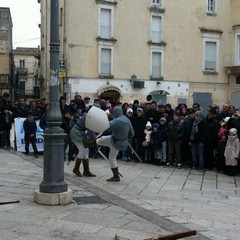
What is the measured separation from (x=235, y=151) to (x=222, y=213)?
14.7ft

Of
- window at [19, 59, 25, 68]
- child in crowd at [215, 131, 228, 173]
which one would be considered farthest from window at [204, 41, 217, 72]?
window at [19, 59, 25, 68]

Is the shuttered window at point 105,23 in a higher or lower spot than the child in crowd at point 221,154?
higher

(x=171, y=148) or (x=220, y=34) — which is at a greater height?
(x=220, y=34)

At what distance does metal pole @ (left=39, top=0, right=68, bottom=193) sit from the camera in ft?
25.7

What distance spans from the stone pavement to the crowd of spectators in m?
0.95

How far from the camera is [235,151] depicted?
477 inches

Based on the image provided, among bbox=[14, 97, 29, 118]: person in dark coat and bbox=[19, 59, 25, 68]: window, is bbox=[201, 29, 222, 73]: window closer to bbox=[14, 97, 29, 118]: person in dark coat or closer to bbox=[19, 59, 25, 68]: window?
bbox=[14, 97, 29, 118]: person in dark coat

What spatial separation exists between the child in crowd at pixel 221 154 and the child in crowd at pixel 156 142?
71.0 inches

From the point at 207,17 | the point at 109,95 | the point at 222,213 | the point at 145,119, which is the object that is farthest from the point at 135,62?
the point at 222,213

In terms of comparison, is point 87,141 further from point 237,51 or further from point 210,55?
point 237,51

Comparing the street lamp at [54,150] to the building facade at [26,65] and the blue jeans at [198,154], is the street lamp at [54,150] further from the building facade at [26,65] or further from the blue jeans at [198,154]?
the building facade at [26,65]

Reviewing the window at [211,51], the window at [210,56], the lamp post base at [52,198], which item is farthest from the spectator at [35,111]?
the window at [210,56]

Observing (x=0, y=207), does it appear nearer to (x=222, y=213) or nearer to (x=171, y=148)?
(x=222, y=213)

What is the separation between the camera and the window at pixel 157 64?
1314 inches
